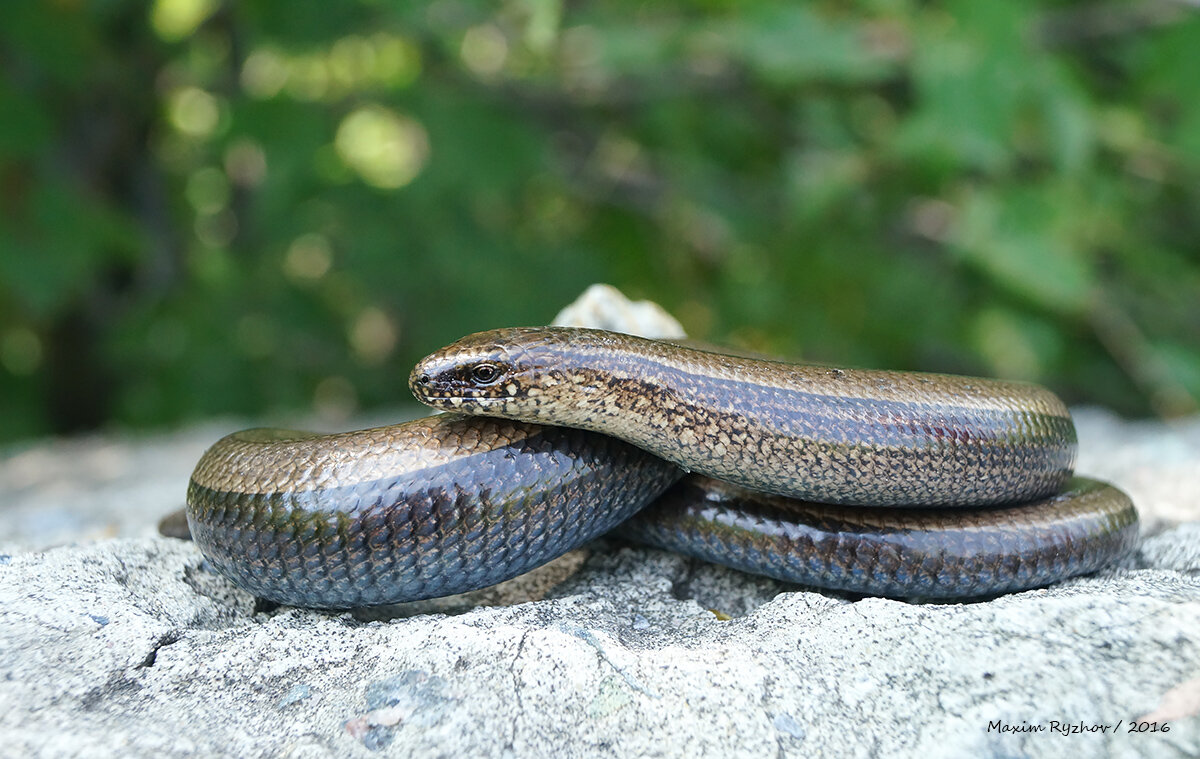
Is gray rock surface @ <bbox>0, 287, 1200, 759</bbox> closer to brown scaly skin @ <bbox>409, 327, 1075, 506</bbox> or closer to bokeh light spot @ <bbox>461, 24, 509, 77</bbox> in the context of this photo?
brown scaly skin @ <bbox>409, 327, 1075, 506</bbox>

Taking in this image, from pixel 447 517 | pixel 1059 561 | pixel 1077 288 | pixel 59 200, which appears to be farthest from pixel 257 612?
pixel 1077 288

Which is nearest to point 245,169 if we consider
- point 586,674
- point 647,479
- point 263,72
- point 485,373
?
point 263,72

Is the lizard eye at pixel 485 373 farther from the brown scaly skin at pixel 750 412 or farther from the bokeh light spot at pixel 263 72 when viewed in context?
the bokeh light spot at pixel 263 72

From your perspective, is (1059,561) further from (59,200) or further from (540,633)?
(59,200)

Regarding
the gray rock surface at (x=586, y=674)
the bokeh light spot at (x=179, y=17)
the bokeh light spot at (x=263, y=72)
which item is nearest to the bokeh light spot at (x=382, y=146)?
the bokeh light spot at (x=263, y=72)

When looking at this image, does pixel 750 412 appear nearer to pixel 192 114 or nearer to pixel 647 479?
pixel 647 479
